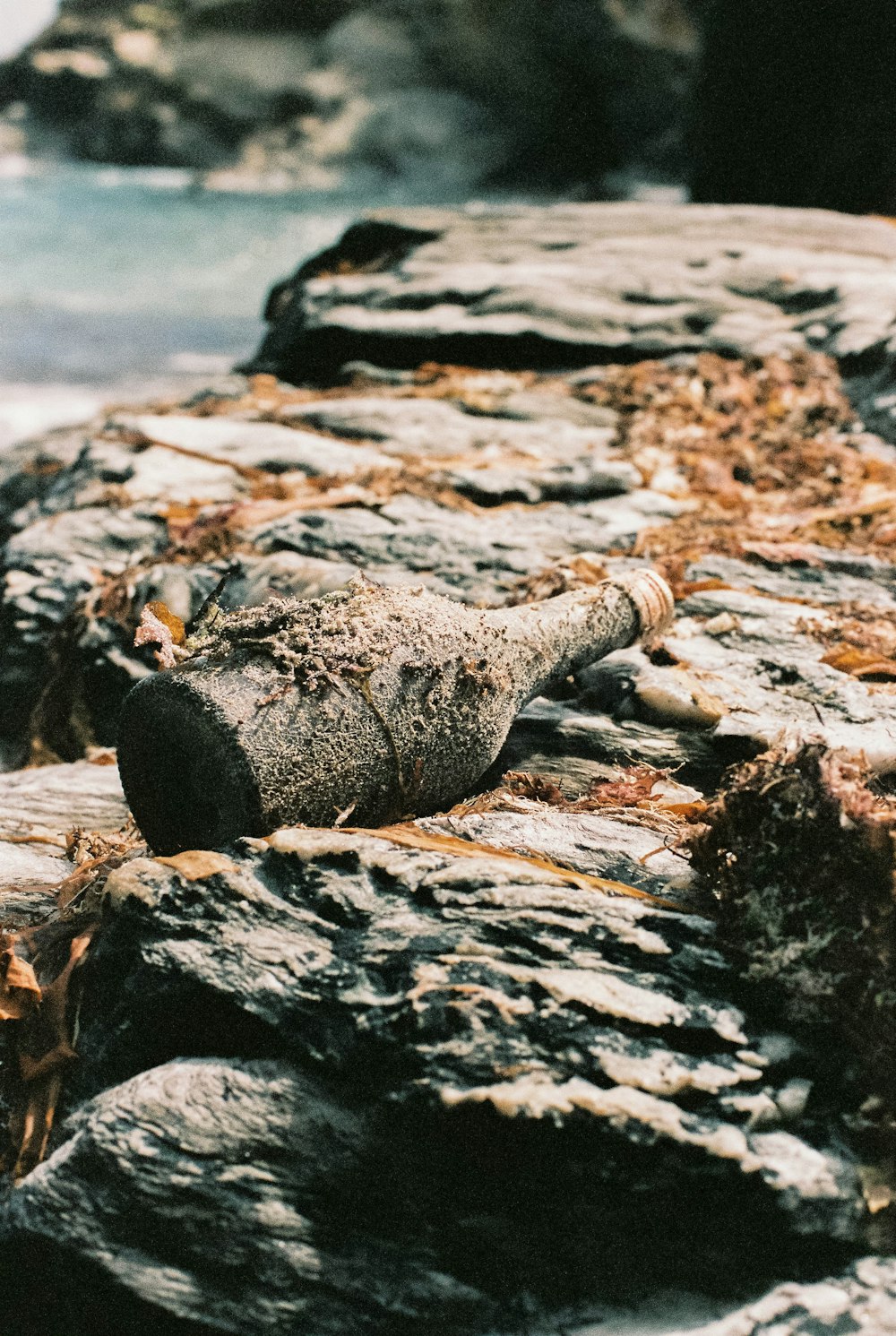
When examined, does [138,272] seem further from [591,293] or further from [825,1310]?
[825,1310]

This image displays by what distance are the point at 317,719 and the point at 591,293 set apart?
5412 millimetres

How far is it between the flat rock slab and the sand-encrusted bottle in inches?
135

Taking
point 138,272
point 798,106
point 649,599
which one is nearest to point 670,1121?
point 649,599

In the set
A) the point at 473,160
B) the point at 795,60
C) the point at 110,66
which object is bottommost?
the point at 795,60

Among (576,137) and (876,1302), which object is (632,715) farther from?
(576,137)

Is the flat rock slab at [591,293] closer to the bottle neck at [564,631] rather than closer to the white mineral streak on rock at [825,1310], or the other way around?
the bottle neck at [564,631]

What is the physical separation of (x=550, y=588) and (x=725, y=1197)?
2.07m

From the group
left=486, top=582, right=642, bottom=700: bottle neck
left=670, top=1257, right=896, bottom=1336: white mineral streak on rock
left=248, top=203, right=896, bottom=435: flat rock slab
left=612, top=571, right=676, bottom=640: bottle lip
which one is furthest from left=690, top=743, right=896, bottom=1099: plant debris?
left=248, top=203, right=896, bottom=435: flat rock slab

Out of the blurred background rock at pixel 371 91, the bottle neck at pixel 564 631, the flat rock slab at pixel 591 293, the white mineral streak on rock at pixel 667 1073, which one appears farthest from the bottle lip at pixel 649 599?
the blurred background rock at pixel 371 91

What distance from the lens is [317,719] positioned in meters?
2.16

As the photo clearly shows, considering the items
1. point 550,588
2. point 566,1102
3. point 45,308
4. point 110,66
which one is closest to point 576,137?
point 110,66

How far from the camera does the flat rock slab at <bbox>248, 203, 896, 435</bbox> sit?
6.33 metres

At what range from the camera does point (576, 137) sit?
3192 cm

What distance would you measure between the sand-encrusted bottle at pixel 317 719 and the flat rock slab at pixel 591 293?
11.3 ft
